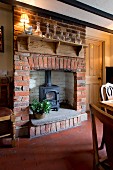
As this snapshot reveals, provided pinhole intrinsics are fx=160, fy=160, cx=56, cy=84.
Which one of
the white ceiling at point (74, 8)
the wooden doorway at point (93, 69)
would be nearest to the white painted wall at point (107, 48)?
the wooden doorway at point (93, 69)

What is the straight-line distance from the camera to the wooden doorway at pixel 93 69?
4.50 m

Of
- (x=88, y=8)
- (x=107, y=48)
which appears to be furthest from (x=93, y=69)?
(x=88, y=8)

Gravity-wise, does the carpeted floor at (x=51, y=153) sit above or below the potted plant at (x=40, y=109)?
below

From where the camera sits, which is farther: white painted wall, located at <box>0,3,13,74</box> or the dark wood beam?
white painted wall, located at <box>0,3,13,74</box>

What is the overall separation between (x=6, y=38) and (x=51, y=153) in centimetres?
219

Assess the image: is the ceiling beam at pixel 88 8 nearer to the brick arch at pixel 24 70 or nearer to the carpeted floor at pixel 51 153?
the brick arch at pixel 24 70

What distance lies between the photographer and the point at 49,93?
3.41 m

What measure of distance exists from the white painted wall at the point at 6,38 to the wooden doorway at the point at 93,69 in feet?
7.32

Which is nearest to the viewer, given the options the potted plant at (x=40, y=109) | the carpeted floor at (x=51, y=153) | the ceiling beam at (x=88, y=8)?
the carpeted floor at (x=51, y=153)

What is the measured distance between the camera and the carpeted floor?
1.91 m

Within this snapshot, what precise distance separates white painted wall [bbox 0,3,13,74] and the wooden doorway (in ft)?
7.32

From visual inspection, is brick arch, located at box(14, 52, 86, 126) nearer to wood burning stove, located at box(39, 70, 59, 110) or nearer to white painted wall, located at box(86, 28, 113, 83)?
wood burning stove, located at box(39, 70, 59, 110)

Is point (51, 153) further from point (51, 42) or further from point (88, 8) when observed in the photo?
point (88, 8)

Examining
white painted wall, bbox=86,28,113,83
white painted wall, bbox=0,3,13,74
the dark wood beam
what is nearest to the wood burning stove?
white painted wall, bbox=0,3,13,74
